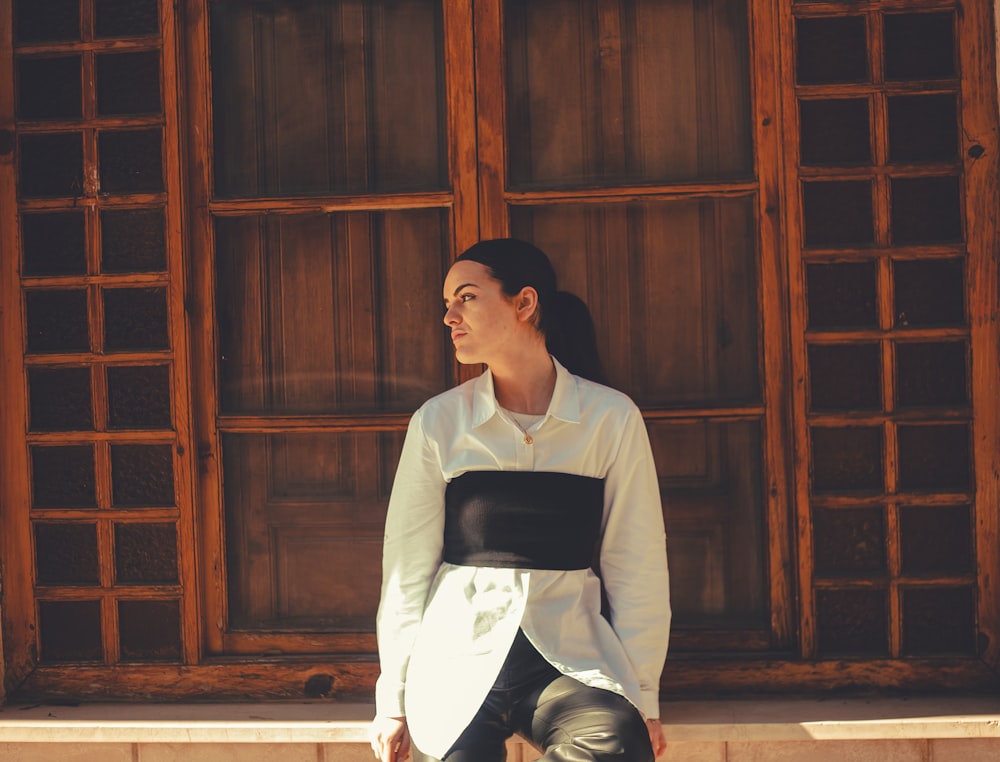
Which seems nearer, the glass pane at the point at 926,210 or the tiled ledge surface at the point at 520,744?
the tiled ledge surface at the point at 520,744

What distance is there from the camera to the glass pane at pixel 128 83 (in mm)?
2887

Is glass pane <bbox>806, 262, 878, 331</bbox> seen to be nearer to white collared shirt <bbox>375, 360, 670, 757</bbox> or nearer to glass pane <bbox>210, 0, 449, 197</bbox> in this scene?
white collared shirt <bbox>375, 360, 670, 757</bbox>

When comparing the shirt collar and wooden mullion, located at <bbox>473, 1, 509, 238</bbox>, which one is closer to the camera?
the shirt collar

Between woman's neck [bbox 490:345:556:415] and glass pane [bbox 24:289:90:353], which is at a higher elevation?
glass pane [bbox 24:289:90:353]

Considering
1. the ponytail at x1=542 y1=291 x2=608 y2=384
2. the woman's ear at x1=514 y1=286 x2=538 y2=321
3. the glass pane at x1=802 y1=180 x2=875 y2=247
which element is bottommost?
the ponytail at x1=542 y1=291 x2=608 y2=384

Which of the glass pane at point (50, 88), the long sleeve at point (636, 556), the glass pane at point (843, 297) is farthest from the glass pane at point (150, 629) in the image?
the glass pane at point (843, 297)

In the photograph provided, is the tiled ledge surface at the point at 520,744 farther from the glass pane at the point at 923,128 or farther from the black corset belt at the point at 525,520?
the glass pane at the point at 923,128

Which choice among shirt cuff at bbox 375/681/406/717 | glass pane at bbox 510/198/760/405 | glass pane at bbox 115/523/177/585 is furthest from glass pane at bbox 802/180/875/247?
glass pane at bbox 115/523/177/585

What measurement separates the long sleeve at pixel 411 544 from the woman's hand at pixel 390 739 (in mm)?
110

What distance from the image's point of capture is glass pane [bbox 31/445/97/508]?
292 centimetres

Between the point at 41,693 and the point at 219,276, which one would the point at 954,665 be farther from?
the point at 41,693

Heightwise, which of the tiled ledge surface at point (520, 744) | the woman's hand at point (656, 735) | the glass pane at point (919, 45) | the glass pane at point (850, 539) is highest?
the glass pane at point (919, 45)

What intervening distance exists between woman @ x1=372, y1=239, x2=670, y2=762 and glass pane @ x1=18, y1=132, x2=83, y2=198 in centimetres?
132

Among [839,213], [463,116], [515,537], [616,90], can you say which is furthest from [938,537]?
[463,116]
